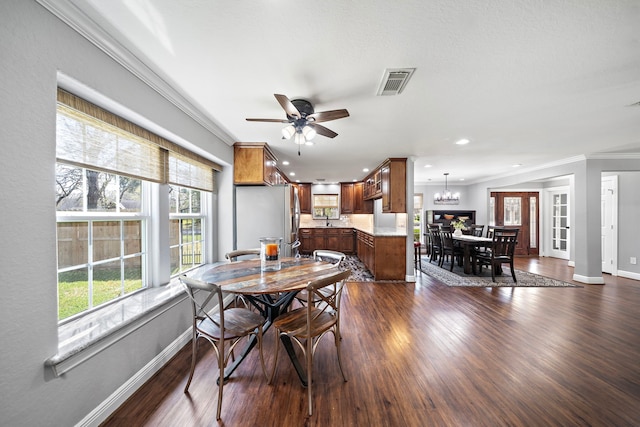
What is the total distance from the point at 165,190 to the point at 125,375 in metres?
1.52

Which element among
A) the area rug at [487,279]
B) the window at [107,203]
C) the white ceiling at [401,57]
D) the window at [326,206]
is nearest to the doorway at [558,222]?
the area rug at [487,279]

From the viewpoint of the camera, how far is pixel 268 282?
1780 millimetres

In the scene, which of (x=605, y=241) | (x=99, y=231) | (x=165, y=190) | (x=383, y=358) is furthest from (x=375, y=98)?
(x=605, y=241)

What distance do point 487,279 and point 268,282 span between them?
4757 mm

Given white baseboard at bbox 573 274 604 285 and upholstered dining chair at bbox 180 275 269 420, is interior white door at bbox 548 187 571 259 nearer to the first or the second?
white baseboard at bbox 573 274 604 285

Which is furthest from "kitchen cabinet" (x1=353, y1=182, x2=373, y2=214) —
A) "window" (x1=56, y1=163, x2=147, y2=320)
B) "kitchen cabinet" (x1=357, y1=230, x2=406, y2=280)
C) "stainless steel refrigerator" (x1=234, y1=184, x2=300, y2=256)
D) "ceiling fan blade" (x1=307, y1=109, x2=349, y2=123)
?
"window" (x1=56, y1=163, x2=147, y2=320)

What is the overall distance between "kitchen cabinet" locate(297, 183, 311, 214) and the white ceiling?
4767mm

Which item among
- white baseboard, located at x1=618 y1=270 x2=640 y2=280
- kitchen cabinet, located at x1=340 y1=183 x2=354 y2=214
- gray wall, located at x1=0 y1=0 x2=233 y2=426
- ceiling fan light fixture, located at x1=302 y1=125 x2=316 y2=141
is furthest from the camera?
kitchen cabinet, located at x1=340 y1=183 x2=354 y2=214

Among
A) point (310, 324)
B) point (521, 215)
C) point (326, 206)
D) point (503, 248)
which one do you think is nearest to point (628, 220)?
point (521, 215)

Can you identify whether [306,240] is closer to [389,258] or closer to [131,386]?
[389,258]

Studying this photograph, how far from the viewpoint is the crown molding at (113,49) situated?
1.14 meters

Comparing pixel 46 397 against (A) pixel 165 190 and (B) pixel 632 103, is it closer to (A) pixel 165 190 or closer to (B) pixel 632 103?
(A) pixel 165 190

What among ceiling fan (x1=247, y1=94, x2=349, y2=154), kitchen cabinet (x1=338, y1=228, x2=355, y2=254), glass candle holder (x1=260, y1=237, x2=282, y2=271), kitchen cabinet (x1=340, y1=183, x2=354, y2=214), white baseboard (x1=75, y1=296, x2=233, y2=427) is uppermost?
ceiling fan (x1=247, y1=94, x2=349, y2=154)

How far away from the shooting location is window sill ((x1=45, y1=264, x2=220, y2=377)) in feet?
3.96
